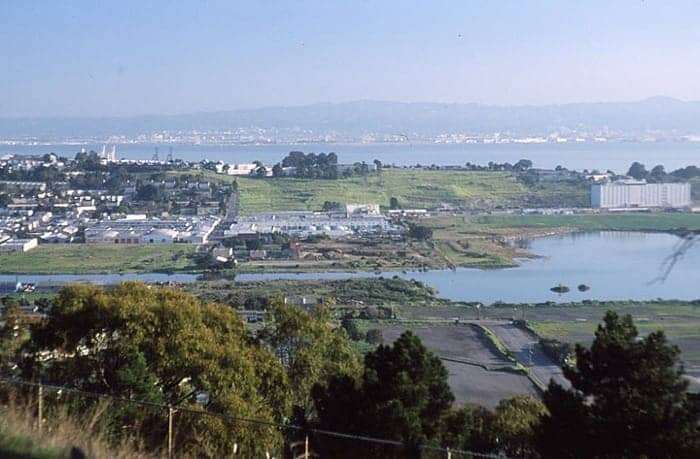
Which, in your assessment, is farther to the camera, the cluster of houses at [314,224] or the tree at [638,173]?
the tree at [638,173]

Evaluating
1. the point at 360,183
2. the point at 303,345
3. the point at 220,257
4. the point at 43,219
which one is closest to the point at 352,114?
the point at 360,183

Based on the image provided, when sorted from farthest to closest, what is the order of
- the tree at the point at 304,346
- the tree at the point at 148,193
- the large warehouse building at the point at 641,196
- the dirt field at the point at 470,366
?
the large warehouse building at the point at 641,196 → the tree at the point at 148,193 → the dirt field at the point at 470,366 → the tree at the point at 304,346

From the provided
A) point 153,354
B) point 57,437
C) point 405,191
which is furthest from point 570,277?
point 405,191

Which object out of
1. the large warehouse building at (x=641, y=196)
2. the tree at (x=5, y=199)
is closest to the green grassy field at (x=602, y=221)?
the large warehouse building at (x=641, y=196)

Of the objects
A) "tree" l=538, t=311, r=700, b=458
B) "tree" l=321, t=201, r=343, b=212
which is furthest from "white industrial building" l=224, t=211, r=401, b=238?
"tree" l=538, t=311, r=700, b=458

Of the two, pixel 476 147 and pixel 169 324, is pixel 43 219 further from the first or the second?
pixel 476 147

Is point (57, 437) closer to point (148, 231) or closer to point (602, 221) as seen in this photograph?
point (148, 231)

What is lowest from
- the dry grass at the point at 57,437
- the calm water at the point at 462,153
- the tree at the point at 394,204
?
the tree at the point at 394,204

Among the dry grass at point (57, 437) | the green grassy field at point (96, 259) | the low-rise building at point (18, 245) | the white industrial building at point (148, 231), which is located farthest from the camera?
the white industrial building at point (148, 231)

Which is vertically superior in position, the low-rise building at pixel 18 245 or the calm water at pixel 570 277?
the low-rise building at pixel 18 245

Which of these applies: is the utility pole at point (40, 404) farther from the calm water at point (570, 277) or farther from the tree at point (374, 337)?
the calm water at point (570, 277)
